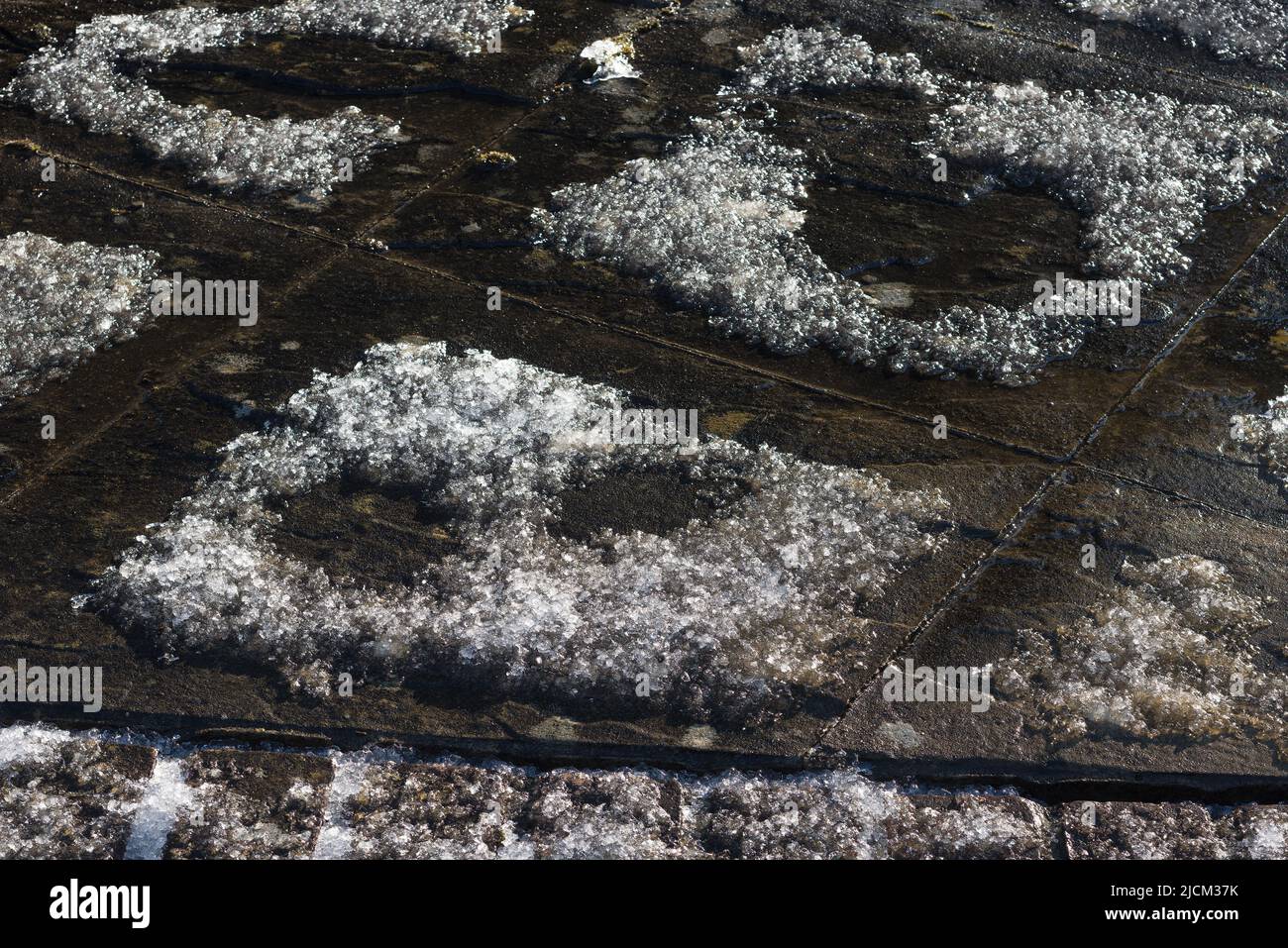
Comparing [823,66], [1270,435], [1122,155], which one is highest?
[823,66]

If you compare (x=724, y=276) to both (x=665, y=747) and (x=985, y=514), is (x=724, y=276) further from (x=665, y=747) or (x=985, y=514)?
(x=665, y=747)

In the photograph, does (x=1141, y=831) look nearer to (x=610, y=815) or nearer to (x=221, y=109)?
(x=610, y=815)

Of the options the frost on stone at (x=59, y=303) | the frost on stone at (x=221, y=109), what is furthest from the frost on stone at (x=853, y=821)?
the frost on stone at (x=221, y=109)

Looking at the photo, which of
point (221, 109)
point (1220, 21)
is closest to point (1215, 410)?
point (1220, 21)

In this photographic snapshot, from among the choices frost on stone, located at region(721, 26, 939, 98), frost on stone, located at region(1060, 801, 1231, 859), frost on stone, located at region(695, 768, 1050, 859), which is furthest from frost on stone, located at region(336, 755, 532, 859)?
frost on stone, located at region(721, 26, 939, 98)

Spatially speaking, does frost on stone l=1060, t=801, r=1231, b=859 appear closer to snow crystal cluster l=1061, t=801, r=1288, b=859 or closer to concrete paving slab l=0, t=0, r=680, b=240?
snow crystal cluster l=1061, t=801, r=1288, b=859

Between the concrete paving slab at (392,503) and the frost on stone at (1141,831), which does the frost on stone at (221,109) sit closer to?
the concrete paving slab at (392,503)
